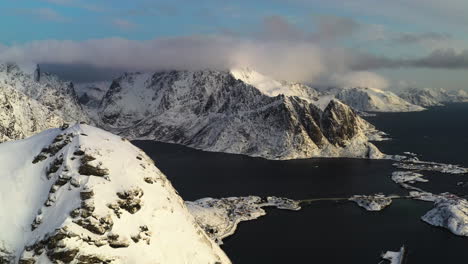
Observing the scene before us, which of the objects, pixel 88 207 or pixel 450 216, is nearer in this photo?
pixel 88 207

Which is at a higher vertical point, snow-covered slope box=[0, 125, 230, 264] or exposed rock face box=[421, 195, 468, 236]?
snow-covered slope box=[0, 125, 230, 264]

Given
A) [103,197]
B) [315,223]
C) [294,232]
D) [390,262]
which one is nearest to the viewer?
A: [103,197]

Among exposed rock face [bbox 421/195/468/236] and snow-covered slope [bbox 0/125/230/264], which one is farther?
exposed rock face [bbox 421/195/468/236]

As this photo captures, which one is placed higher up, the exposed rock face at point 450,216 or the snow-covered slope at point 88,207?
the snow-covered slope at point 88,207

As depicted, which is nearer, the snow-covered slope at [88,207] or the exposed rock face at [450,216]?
the snow-covered slope at [88,207]

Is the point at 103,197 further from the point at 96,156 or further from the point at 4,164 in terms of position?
the point at 4,164

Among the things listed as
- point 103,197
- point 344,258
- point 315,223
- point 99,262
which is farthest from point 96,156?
point 315,223

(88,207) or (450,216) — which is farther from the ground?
(88,207)

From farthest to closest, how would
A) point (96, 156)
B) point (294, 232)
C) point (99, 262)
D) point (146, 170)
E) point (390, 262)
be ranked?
point (294, 232) → point (390, 262) → point (146, 170) → point (96, 156) → point (99, 262)
